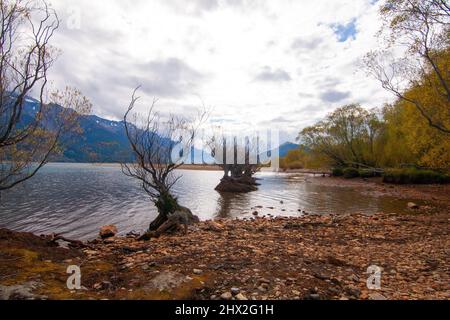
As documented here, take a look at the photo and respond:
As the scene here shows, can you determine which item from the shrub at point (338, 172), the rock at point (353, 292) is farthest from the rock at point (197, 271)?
the shrub at point (338, 172)

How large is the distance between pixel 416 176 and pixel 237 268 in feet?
156

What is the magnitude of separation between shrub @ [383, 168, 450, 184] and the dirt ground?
38991 millimetres

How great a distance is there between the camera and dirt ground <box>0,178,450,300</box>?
16.2 feet

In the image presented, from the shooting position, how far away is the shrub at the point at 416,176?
40344 mm

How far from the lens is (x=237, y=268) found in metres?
6.30

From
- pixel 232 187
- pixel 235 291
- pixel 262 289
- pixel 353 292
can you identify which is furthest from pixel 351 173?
pixel 235 291

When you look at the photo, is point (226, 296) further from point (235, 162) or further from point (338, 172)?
point (338, 172)

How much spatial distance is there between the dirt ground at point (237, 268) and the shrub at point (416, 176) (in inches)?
1535

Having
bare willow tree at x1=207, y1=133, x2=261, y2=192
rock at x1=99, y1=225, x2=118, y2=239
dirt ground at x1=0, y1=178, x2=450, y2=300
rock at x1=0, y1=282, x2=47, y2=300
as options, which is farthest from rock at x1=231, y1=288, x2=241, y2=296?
bare willow tree at x1=207, y1=133, x2=261, y2=192

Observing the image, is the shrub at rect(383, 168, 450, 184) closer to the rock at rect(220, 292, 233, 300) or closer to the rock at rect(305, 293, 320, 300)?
the rock at rect(305, 293, 320, 300)

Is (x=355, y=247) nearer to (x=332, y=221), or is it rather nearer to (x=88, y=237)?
(x=332, y=221)

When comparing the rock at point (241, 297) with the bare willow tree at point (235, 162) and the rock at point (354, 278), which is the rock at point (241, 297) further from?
the bare willow tree at point (235, 162)

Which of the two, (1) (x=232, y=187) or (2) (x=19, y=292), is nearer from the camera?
(2) (x=19, y=292)

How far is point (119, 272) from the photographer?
6.17 m
